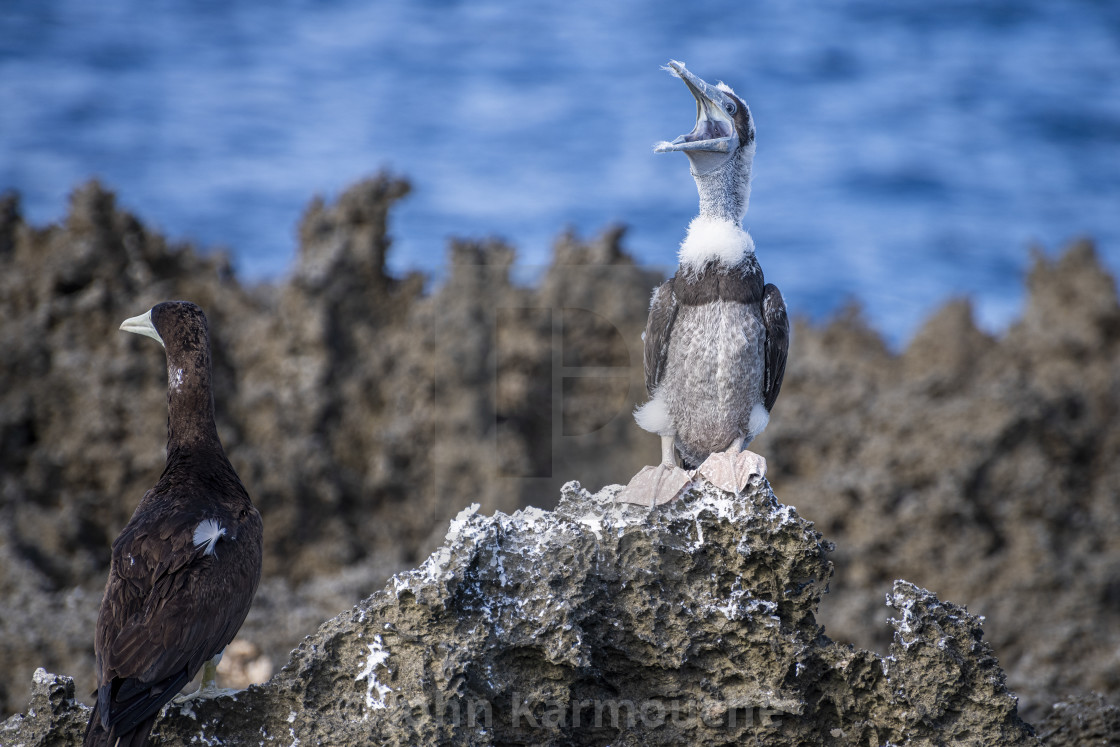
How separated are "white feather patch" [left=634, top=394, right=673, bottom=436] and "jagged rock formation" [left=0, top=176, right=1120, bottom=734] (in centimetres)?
368

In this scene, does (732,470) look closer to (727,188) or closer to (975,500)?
(727,188)

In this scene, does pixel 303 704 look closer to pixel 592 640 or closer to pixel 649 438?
pixel 592 640

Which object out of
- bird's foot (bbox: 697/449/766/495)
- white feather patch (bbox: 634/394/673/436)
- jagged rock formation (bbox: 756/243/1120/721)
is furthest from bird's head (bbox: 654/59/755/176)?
jagged rock formation (bbox: 756/243/1120/721)

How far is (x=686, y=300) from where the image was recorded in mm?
→ 4219

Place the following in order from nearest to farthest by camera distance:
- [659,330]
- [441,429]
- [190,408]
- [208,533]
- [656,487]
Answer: [208,533]
[656,487]
[190,408]
[659,330]
[441,429]

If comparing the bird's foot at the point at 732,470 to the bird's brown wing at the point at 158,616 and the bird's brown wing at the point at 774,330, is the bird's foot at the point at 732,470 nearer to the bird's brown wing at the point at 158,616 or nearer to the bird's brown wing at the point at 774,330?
the bird's brown wing at the point at 774,330

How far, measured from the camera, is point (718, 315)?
414 centimetres

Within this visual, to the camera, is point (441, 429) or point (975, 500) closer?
Result: point (975, 500)

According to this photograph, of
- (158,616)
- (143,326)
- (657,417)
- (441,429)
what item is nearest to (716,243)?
(657,417)

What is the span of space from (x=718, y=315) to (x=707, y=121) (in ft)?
2.44

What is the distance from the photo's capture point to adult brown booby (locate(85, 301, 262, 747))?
354 centimetres

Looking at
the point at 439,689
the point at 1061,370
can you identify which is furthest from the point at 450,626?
the point at 1061,370

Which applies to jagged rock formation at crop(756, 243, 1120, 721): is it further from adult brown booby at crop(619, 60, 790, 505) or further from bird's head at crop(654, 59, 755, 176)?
bird's head at crop(654, 59, 755, 176)

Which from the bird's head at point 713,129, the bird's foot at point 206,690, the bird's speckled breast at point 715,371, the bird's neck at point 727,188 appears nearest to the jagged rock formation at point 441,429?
the bird's foot at point 206,690
